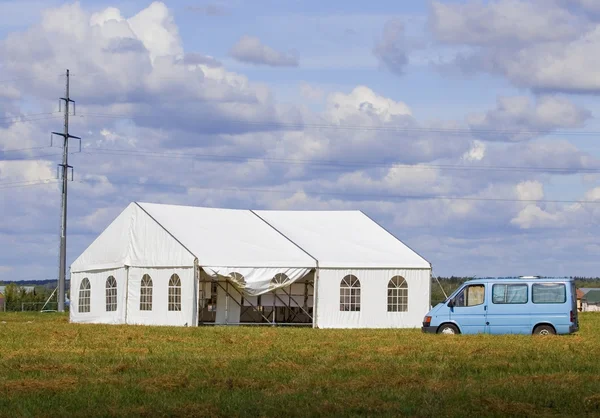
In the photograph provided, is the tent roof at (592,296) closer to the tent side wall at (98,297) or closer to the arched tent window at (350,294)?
the arched tent window at (350,294)

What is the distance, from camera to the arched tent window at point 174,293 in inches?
1406

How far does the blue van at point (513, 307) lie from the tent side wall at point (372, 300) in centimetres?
791

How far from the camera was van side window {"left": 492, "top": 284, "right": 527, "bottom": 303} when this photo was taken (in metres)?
28.8

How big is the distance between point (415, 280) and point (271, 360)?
18.7 meters

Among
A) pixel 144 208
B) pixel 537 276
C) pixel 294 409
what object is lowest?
pixel 294 409

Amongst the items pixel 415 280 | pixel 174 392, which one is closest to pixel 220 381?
pixel 174 392

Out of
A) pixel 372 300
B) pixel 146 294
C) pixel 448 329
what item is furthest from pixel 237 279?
pixel 448 329

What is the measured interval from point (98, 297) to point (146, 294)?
2.88 metres

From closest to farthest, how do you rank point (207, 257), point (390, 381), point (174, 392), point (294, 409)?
1. point (294, 409)
2. point (174, 392)
3. point (390, 381)
4. point (207, 257)

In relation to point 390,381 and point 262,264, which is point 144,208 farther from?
point 390,381

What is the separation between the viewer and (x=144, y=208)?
38.1 metres

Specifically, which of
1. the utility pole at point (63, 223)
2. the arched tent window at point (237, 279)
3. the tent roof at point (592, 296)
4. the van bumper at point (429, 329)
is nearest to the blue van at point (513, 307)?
the van bumper at point (429, 329)

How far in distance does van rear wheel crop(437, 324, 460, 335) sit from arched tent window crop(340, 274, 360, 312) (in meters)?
7.98

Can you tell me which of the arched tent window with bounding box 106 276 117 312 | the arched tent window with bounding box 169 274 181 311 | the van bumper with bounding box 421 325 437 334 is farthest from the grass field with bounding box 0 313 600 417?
the arched tent window with bounding box 106 276 117 312
